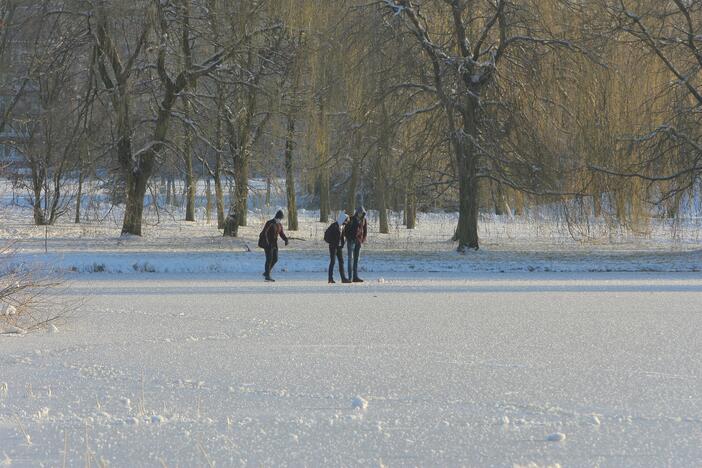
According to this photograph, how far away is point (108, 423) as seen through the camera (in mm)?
6816

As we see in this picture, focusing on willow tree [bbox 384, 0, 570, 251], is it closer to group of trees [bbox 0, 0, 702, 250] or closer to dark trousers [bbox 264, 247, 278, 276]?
group of trees [bbox 0, 0, 702, 250]

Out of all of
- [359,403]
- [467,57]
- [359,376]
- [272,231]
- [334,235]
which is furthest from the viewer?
[467,57]

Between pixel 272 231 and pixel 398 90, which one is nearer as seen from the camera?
pixel 272 231

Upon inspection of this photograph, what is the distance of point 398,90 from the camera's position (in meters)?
25.8

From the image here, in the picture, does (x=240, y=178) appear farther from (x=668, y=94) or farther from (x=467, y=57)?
(x=668, y=94)

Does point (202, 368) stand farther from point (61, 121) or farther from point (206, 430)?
point (61, 121)

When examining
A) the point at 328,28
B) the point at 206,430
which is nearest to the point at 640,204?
the point at 328,28

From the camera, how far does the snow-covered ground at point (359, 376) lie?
625 centimetres

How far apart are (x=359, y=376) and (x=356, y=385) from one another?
0.42m

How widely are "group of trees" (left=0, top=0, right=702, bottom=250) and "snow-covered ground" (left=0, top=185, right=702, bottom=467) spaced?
7724 millimetres

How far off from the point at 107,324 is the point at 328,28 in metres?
16.2

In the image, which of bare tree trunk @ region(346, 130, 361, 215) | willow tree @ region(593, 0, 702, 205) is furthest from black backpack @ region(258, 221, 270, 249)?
willow tree @ region(593, 0, 702, 205)

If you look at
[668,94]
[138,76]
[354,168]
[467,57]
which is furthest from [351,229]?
[138,76]

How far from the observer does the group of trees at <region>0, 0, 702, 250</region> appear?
25000mm
